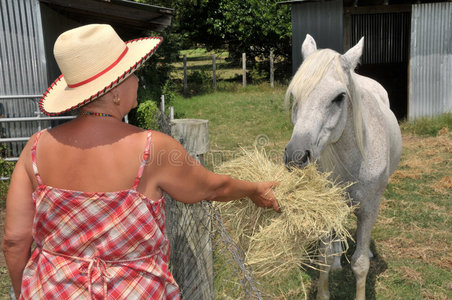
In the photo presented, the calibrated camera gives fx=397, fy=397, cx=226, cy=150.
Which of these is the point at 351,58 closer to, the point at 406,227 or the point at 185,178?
the point at 185,178

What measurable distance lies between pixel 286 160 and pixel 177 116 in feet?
35.5

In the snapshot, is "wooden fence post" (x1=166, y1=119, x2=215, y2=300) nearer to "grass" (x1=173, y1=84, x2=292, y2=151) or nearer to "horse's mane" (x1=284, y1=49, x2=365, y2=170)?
"horse's mane" (x1=284, y1=49, x2=365, y2=170)

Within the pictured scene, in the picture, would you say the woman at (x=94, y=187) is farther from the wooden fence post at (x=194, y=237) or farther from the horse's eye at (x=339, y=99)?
the horse's eye at (x=339, y=99)

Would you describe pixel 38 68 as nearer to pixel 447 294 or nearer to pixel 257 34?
pixel 447 294

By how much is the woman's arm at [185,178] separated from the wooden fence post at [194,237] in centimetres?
73

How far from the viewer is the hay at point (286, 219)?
7.46 feet

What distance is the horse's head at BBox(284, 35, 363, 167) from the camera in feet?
8.30

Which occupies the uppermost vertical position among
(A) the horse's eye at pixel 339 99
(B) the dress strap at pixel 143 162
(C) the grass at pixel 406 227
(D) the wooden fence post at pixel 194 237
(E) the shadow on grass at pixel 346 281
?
(A) the horse's eye at pixel 339 99

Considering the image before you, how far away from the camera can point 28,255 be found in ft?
5.33

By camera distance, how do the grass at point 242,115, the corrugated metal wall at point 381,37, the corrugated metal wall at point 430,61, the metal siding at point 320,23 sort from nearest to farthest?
1. the grass at point 242,115
2. the corrugated metal wall at point 430,61
3. the metal siding at point 320,23
4. the corrugated metal wall at point 381,37

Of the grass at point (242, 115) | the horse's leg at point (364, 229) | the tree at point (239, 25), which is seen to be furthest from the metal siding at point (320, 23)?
the tree at point (239, 25)

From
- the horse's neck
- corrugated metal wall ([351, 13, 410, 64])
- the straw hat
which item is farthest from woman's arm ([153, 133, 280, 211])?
corrugated metal wall ([351, 13, 410, 64])

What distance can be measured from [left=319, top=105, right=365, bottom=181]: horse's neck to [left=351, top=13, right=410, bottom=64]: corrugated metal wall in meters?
11.9

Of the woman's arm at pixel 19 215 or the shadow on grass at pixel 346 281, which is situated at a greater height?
the woman's arm at pixel 19 215
